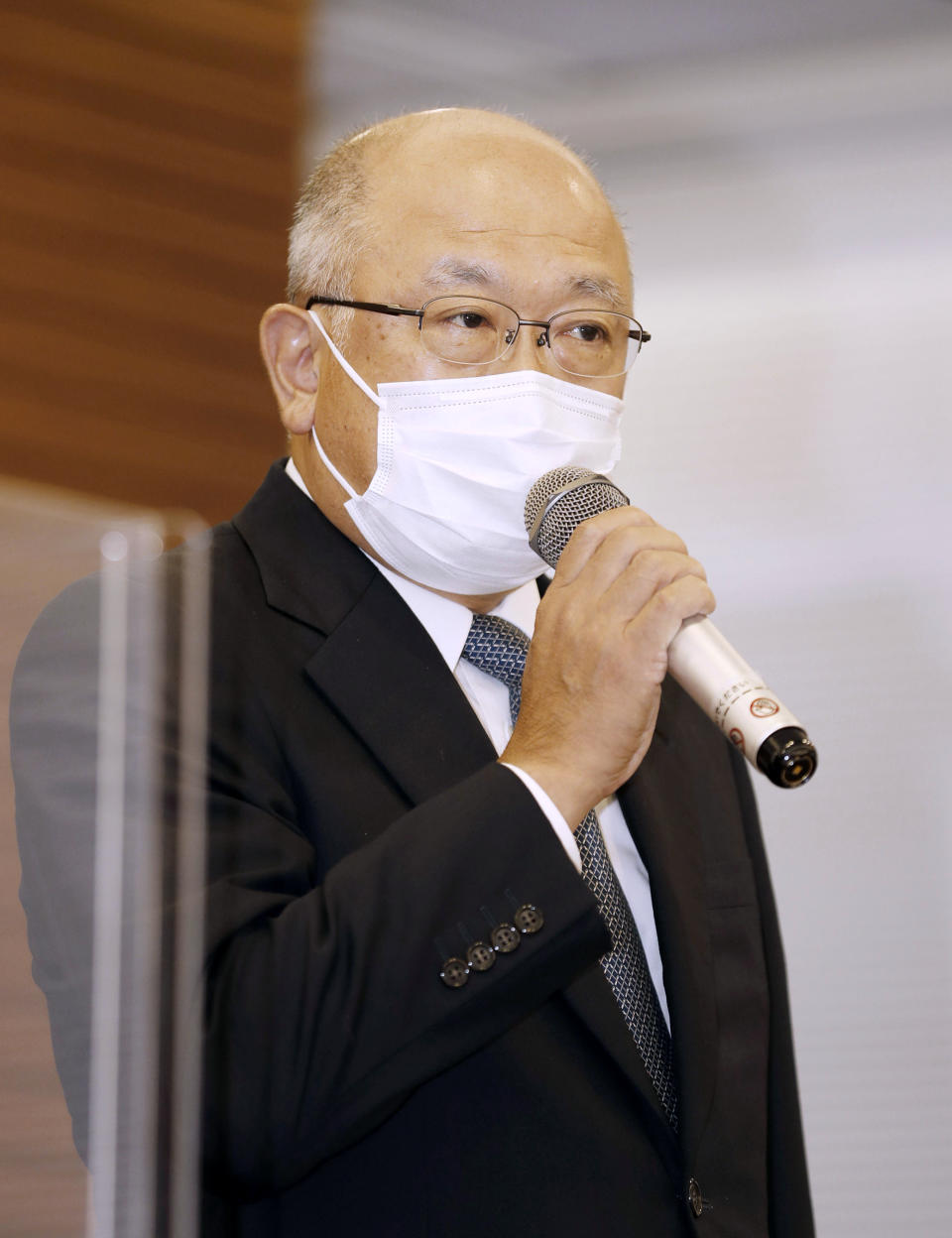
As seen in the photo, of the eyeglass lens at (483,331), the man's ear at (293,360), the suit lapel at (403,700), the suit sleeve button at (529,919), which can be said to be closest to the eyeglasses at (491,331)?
the eyeglass lens at (483,331)

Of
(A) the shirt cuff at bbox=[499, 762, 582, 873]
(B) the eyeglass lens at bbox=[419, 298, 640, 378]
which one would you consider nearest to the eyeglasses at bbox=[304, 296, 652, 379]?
(B) the eyeglass lens at bbox=[419, 298, 640, 378]

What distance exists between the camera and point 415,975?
117cm

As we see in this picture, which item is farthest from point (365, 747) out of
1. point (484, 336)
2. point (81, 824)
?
point (81, 824)

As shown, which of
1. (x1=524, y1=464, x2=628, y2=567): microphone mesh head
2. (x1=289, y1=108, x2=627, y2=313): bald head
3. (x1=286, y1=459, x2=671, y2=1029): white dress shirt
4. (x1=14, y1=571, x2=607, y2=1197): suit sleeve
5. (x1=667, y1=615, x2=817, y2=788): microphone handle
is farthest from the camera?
(x1=289, y1=108, x2=627, y2=313): bald head

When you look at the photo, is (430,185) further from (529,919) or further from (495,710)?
(529,919)

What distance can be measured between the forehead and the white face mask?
0.13m

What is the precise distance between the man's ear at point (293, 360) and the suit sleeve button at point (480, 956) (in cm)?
82

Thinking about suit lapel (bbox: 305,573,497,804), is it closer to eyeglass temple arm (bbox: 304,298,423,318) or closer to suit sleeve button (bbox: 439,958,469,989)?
suit sleeve button (bbox: 439,958,469,989)

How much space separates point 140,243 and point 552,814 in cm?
180

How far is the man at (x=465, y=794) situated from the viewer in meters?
1.18

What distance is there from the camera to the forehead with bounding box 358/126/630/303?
5.38 ft

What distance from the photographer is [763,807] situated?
310cm

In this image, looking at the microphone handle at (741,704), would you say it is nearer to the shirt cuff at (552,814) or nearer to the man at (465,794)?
the man at (465,794)

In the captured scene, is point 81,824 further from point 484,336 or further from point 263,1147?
point 484,336
